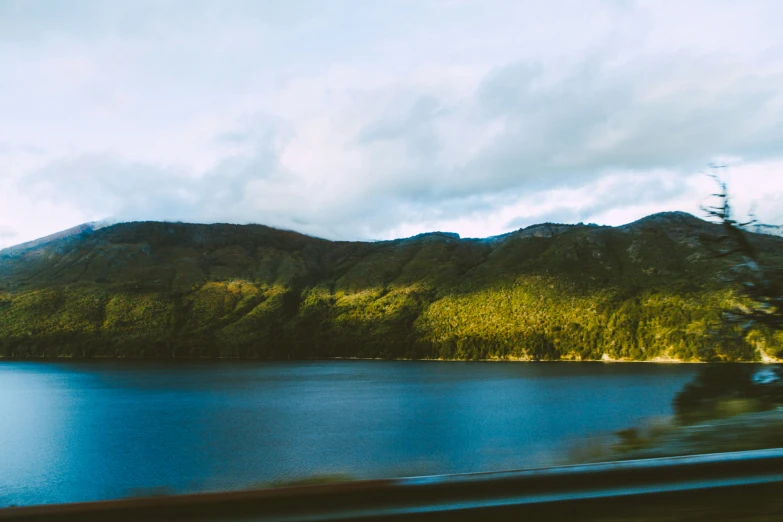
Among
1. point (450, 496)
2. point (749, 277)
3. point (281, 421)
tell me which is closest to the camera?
point (450, 496)

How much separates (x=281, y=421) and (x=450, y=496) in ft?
218

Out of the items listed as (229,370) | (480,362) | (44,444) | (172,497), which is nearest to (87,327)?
(229,370)

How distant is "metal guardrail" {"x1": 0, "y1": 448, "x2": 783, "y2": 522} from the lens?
2668 mm

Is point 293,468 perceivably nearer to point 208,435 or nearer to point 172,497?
point 208,435

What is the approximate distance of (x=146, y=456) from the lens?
50.9 m

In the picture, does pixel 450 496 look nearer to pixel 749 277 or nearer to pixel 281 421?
pixel 749 277

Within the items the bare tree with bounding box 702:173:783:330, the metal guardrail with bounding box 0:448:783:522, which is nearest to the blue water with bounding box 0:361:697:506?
the metal guardrail with bounding box 0:448:783:522

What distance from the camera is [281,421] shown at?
66250mm

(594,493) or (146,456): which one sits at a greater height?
(594,493)

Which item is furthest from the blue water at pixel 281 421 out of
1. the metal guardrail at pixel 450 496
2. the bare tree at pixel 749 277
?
the bare tree at pixel 749 277

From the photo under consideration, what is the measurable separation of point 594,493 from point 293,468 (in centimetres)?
4301

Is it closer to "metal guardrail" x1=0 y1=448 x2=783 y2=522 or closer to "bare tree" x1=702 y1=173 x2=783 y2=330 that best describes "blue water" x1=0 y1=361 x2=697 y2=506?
"metal guardrail" x1=0 y1=448 x2=783 y2=522

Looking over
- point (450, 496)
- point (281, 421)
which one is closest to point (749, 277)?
point (450, 496)

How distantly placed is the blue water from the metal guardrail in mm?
660
